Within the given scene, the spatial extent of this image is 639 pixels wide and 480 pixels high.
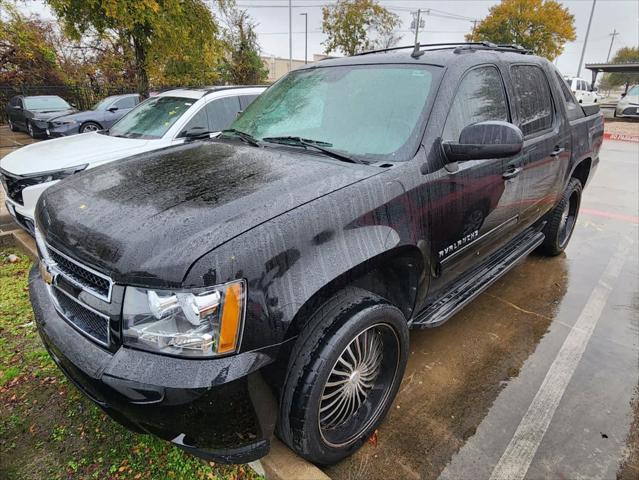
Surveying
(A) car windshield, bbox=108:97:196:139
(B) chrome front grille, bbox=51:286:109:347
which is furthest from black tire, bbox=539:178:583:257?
(A) car windshield, bbox=108:97:196:139

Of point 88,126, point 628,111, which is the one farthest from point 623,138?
point 88,126

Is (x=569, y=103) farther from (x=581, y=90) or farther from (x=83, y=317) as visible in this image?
(x=581, y=90)

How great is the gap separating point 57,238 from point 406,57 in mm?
2259

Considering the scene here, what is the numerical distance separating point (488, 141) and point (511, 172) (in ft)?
2.71

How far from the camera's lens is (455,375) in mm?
2844

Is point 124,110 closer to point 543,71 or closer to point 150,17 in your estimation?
point 150,17

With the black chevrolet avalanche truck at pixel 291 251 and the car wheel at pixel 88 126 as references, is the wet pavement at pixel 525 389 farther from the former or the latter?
the car wheel at pixel 88 126

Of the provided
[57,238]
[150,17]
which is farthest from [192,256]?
[150,17]

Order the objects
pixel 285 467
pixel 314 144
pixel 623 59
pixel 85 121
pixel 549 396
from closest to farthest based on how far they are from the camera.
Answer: pixel 285 467, pixel 314 144, pixel 549 396, pixel 85 121, pixel 623 59

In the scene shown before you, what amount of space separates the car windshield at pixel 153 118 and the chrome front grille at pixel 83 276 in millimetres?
3543

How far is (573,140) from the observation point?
3955mm

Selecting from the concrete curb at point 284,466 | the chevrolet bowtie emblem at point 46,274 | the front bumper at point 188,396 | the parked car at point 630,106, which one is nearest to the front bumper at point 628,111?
the parked car at point 630,106

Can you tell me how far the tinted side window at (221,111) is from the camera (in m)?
5.57

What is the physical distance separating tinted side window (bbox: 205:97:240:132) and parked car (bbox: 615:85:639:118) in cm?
2184
